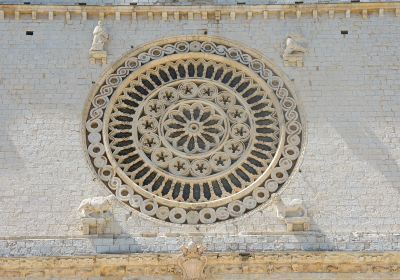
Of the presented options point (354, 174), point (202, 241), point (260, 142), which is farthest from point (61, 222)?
point (354, 174)

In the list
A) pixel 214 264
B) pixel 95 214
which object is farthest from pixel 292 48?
pixel 95 214

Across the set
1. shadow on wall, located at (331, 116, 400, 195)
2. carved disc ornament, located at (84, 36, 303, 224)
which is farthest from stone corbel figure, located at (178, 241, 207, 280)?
shadow on wall, located at (331, 116, 400, 195)

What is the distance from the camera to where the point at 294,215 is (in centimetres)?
1492

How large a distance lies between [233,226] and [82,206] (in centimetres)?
202

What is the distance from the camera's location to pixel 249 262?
46.8 ft

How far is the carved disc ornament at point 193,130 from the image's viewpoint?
50.3 ft

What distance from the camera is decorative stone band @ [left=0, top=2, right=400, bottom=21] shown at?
55.2 ft

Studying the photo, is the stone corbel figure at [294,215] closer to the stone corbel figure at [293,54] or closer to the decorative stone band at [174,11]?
the stone corbel figure at [293,54]

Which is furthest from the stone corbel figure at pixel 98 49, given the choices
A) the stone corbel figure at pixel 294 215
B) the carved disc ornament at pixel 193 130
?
the stone corbel figure at pixel 294 215

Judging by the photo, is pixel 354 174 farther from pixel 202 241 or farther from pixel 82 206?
pixel 82 206

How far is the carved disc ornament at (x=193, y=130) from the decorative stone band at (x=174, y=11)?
0.45 meters

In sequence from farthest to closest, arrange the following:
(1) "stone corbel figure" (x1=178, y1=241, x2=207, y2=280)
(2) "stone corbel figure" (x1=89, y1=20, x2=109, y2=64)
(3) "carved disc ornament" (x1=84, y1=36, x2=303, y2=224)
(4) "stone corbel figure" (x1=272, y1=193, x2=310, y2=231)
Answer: (2) "stone corbel figure" (x1=89, y1=20, x2=109, y2=64), (3) "carved disc ornament" (x1=84, y1=36, x2=303, y2=224), (4) "stone corbel figure" (x1=272, y1=193, x2=310, y2=231), (1) "stone corbel figure" (x1=178, y1=241, x2=207, y2=280)

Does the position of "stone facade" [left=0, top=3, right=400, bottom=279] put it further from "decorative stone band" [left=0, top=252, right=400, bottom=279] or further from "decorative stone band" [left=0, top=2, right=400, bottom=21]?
"decorative stone band" [left=0, top=252, right=400, bottom=279]

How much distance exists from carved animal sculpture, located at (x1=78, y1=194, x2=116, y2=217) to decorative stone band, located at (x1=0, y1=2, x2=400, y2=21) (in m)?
3.30
